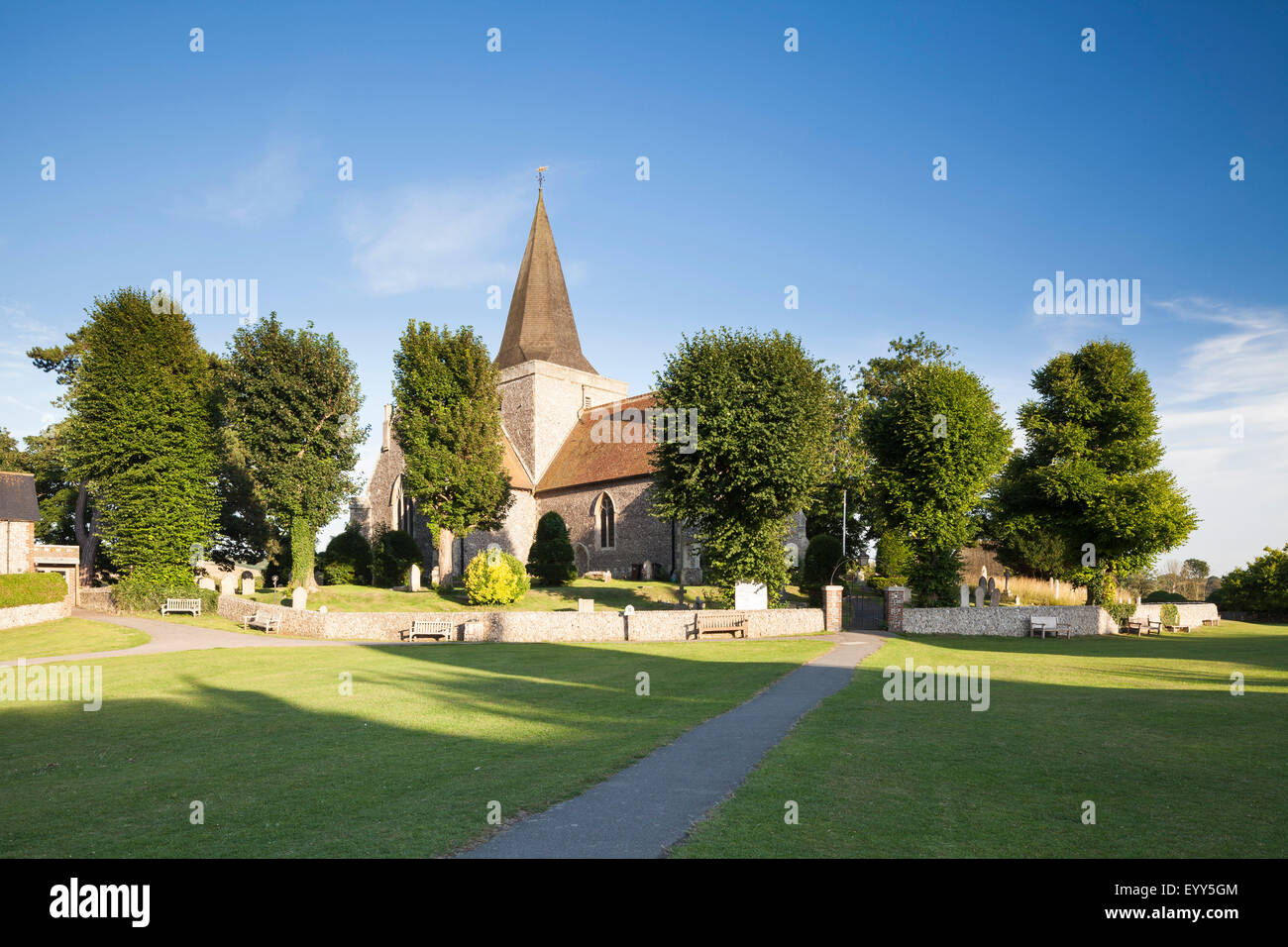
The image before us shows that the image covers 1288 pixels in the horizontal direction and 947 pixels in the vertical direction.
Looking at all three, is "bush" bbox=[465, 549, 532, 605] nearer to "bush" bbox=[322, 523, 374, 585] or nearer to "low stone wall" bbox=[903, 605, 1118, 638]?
"bush" bbox=[322, 523, 374, 585]

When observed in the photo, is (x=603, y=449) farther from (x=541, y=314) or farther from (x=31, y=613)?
(x=31, y=613)

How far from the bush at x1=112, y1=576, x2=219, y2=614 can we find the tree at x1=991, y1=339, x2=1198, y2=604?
38725 millimetres

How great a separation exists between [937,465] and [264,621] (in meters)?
26.5

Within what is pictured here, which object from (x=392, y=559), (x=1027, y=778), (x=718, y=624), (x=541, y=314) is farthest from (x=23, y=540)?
(x=1027, y=778)

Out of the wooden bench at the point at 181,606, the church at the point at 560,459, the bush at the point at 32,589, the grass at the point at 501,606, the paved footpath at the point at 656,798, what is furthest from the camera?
the church at the point at 560,459

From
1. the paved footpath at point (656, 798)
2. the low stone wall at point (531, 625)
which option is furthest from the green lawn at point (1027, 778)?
the low stone wall at point (531, 625)

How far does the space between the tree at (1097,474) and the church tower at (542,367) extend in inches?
1127

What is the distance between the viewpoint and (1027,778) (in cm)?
825

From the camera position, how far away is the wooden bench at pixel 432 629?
25.7 m

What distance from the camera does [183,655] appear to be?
20.9 m

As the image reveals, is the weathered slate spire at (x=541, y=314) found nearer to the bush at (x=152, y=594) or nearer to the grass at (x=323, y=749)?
the bush at (x=152, y=594)

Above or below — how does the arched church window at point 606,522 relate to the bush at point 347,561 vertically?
above

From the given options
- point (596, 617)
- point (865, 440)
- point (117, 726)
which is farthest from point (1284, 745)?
point (865, 440)
